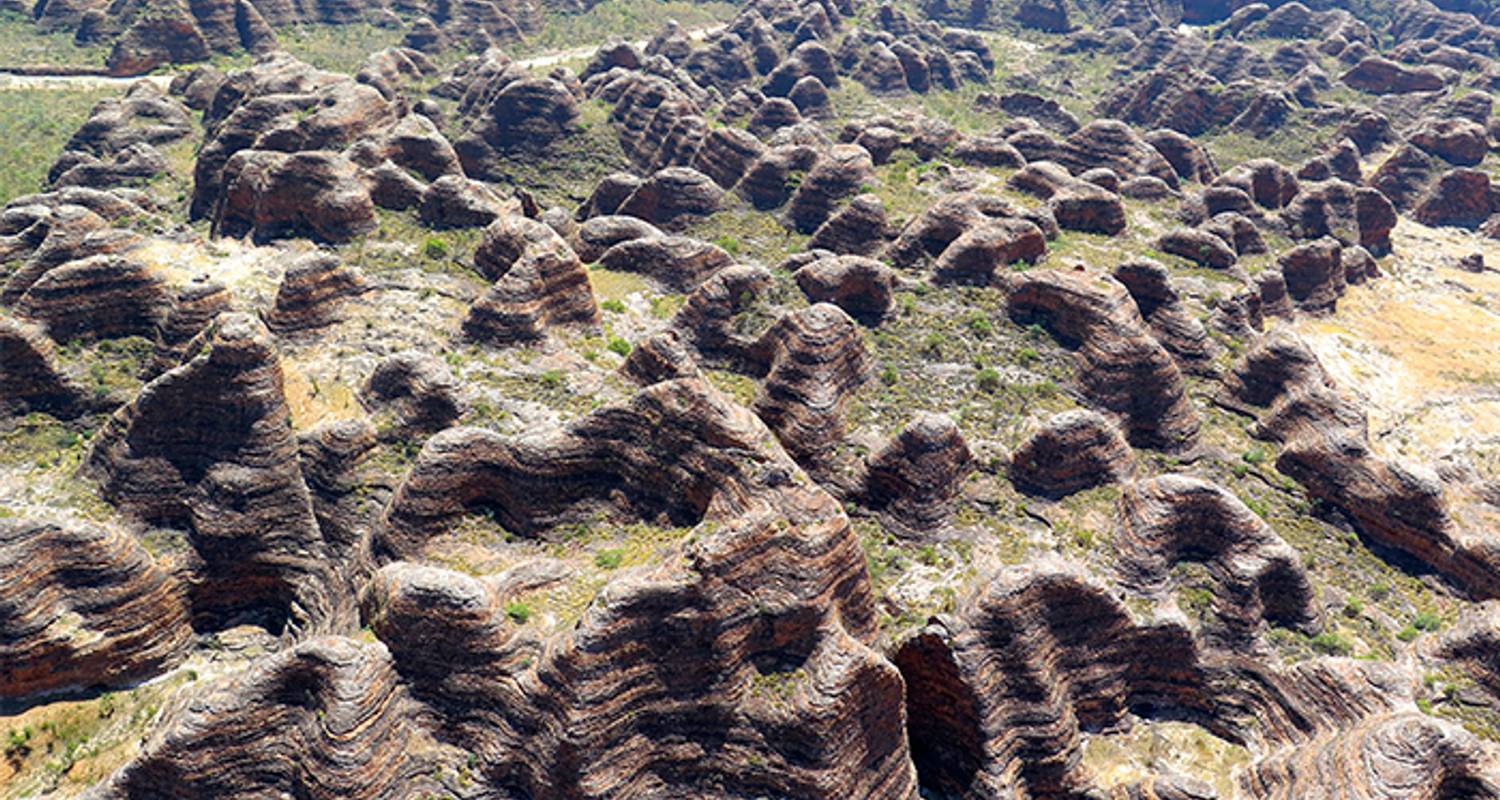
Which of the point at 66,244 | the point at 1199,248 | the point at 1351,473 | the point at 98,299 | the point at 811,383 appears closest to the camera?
the point at 1351,473

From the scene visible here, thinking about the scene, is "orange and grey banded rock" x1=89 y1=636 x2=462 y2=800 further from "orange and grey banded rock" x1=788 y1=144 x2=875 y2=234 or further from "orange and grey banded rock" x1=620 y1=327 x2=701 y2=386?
"orange and grey banded rock" x1=788 y1=144 x2=875 y2=234

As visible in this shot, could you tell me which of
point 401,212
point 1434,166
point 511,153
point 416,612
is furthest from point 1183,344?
point 1434,166

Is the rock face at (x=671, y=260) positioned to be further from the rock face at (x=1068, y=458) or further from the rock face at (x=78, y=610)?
the rock face at (x=78, y=610)

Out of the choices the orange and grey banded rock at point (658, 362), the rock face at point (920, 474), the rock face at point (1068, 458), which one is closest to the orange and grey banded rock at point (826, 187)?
the orange and grey banded rock at point (658, 362)

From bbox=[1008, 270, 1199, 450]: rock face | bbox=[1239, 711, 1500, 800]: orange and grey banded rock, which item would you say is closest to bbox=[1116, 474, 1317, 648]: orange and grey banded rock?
bbox=[1239, 711, 1500, 800]: orange and grey banded rock

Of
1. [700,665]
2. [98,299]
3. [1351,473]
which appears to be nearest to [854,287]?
[1351,473]

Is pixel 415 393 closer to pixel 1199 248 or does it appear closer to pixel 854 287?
pixel 854 287
